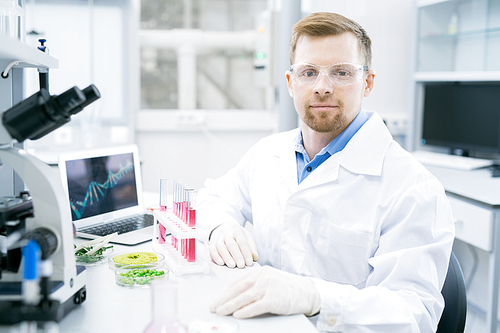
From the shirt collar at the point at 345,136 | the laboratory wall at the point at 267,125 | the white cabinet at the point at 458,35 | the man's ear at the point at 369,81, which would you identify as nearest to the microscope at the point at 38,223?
the shirt collar at the point at 345,136

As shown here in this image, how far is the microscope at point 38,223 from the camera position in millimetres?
725

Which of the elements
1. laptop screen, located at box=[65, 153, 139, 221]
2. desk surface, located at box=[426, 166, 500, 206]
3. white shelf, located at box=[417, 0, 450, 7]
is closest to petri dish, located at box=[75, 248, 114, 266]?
laptop screen, located at box=[65, 153, 139, 221]

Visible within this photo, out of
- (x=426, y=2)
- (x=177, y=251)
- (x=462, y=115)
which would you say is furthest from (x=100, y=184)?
(x=426, y=2)

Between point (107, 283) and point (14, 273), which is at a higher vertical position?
point (14, 273)

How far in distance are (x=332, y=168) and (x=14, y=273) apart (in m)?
0.78

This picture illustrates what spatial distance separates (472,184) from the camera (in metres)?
2.16

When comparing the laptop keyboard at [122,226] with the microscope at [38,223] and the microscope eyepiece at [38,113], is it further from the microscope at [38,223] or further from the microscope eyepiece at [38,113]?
the microscope eyepiece at [38,113]

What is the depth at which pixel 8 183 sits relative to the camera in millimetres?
1223

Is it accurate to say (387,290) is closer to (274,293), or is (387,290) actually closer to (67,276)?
(274,293)

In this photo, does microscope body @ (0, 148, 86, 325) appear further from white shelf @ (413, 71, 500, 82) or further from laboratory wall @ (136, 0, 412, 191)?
white shelf @ (413, 71, 500, 82)

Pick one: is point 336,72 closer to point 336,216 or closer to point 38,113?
point 336,216

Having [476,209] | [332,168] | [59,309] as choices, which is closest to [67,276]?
[59,309]

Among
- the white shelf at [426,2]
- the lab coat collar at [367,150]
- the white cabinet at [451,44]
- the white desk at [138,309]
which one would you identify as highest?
the white shelf at [426,2]

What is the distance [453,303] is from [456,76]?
2120mm
